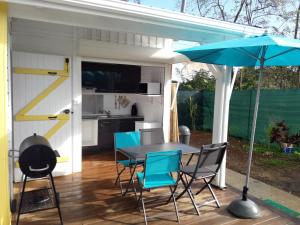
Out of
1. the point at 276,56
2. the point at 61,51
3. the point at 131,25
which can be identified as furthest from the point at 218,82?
the point at 61,51

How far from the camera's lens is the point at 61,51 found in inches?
170

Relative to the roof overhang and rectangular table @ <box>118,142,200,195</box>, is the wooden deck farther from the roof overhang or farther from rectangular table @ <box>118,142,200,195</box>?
the roof overhang

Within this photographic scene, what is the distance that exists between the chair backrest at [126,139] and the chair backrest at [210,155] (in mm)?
1319

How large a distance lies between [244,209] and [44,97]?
11.7 ft

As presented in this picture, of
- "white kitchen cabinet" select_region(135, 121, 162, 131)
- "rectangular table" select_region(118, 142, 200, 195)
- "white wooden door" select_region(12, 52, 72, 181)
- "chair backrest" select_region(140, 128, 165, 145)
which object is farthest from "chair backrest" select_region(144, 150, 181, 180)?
"white kitchen cabinet" select_region(135, 121, 162, 131)

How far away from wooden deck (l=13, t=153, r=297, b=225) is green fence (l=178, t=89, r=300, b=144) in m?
3.63

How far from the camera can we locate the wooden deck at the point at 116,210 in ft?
9.87

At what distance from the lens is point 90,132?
6.05m

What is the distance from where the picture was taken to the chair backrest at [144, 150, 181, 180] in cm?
279

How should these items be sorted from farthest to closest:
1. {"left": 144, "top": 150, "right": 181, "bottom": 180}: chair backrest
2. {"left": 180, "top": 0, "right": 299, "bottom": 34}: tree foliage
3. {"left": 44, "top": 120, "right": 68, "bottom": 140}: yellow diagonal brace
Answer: {"left": 180, "top": 0, "right": 299, "bottom": 34}: tree foliage → {"left": 44, "top": 120, "right": 68, "bottom": 140}: yellow diagonal brace → {"left": 144, "top": 150, "right": 181, "bottom": 180}: chair backrest

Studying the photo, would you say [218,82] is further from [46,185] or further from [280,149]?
[280,149]

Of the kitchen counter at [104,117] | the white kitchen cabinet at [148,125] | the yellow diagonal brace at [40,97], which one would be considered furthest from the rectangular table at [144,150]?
the kitchen counter at [104,117]

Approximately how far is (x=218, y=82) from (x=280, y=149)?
148 inches

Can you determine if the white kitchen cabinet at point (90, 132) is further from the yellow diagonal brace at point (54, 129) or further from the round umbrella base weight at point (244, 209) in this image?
the round umbrella base weight at point (244, 209)
